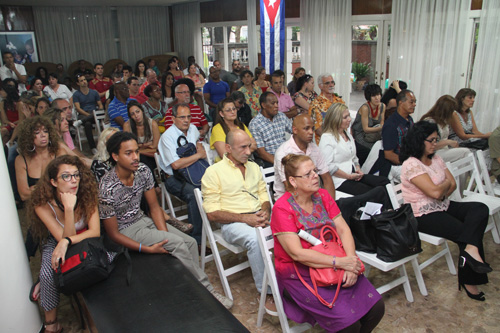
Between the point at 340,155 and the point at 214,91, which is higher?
the point at 214,91

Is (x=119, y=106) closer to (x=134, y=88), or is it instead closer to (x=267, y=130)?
(x=134, y=88)

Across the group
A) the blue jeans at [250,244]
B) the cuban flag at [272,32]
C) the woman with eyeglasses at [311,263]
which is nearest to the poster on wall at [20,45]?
the cuban flag at [272,32]

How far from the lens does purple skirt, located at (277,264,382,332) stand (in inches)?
82.4

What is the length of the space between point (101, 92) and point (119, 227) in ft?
22.1

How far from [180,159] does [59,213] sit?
1359 mm

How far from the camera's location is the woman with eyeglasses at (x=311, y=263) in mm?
2127

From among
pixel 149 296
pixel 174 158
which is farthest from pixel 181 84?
pixel 149 296

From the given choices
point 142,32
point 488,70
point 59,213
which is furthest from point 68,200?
point 142,32

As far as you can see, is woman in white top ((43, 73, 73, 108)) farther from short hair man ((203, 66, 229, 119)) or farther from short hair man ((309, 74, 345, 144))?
short hair man ((309, 74, 345, 144))

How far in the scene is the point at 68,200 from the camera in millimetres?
2436

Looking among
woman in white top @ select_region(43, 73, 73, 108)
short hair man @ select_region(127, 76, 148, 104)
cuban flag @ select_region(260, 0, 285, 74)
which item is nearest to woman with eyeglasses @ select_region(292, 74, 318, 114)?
cuban flag @ select_region(260, 0, 285, 74)

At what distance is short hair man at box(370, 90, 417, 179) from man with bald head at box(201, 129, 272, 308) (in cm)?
154

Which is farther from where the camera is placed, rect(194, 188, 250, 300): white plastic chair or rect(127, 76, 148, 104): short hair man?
rect(127, 76, 148, 104): short hair man

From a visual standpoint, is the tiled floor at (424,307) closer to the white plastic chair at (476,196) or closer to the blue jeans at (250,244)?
the blue jeans at (250,244)
